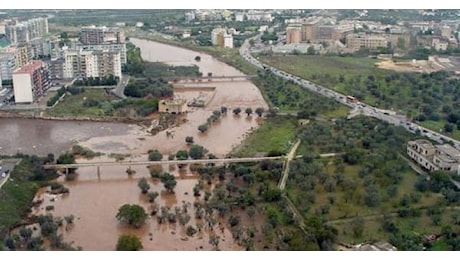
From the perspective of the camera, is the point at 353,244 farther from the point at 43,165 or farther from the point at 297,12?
the point at 297,12

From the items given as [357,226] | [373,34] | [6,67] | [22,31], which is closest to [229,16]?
[373,34]

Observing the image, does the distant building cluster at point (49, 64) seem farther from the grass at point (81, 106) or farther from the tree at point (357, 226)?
the tree at point (357, 226)

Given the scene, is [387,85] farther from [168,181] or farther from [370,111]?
[168,181]

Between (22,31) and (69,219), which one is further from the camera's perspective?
(22,31)

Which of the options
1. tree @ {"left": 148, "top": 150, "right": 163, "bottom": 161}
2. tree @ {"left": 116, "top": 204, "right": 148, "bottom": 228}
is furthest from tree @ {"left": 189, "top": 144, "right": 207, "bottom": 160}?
tree @ {"left": 116, "top": 204, "right": 148, "bottom": 228}

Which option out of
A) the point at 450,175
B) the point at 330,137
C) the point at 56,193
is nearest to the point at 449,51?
the point at 330,137
